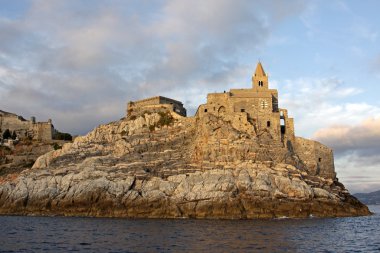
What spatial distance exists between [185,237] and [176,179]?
75.3ft

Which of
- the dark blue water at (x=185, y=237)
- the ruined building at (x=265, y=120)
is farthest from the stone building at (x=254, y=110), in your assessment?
the dark blue water at (x=185, y=237)

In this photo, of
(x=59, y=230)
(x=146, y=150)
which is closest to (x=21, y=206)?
A: (x=146, y=150)

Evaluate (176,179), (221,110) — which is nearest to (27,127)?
(221,110)

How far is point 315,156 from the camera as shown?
224 ft

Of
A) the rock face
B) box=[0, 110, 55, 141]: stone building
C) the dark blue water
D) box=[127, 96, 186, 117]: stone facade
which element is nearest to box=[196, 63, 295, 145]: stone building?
the rock face

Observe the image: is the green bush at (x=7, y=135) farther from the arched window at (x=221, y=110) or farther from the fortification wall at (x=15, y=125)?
the arched window at (x=221, y=110)

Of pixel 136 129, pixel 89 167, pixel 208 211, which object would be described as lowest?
pixel 208 211

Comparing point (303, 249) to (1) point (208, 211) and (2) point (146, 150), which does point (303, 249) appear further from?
(2) point (146, 150)

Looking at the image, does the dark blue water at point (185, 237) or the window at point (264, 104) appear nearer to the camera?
the dark blue water at point (185, 237)

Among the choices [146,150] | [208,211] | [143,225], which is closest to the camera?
[143,225]

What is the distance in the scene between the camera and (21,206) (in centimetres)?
6188

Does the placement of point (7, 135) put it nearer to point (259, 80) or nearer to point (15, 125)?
point (15, 125)

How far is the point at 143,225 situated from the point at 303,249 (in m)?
18.8

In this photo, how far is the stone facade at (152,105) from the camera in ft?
256
